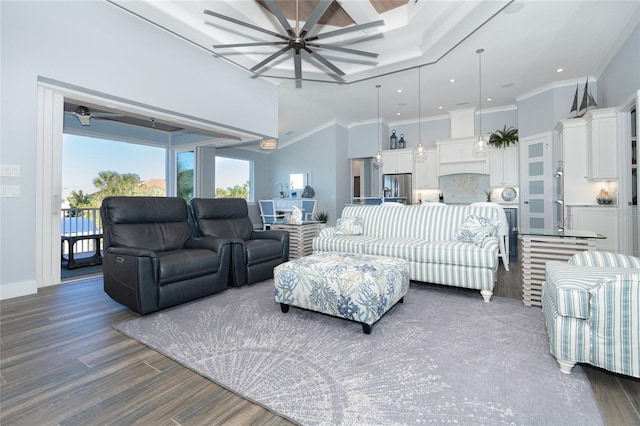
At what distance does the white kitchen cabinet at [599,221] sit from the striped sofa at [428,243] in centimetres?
170

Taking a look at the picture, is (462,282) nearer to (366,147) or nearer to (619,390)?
(619,390)

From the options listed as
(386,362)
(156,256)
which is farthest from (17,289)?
(386,362)

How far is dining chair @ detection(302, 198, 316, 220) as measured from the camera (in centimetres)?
768

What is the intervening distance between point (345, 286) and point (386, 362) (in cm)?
62

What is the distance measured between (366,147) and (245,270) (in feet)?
19.2

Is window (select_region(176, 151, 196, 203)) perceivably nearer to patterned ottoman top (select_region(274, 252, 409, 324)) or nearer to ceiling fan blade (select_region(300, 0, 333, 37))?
ceiling fan blade (select_region(300, 0, 333, 37))

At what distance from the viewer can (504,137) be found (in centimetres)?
647

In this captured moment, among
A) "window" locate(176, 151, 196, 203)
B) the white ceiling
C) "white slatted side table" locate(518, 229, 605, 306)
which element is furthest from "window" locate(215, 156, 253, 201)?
"white slatted side table" locate(518, 229, 605, 306)

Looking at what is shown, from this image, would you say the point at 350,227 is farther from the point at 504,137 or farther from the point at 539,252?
the point at 504,137

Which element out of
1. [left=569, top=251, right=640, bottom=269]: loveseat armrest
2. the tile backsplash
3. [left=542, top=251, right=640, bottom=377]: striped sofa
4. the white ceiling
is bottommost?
[left=542, top=251, right=640, bottom=377]: striped sofa

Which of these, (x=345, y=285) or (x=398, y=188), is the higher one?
(x=398, y=188)

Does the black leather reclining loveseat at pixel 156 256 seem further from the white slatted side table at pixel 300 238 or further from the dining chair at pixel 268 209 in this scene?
the dining chair at pixel 268 209

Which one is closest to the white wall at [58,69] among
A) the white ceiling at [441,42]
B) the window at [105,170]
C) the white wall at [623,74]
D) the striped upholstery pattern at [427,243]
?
the white ceiling at [441,42]

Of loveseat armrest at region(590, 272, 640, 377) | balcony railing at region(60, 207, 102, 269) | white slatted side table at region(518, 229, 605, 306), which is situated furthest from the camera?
balcony railing at region(60, 207, 102, 269)
